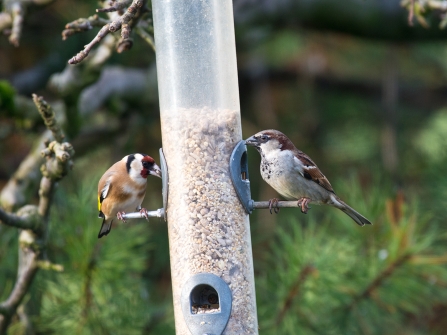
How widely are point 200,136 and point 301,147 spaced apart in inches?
135

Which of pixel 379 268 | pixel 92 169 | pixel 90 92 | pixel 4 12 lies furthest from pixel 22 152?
pixel 379 268

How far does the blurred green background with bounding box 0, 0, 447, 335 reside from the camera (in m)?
4.79

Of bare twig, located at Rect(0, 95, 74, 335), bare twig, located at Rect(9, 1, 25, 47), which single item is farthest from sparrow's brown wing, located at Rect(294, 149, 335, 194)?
bare twig, located at Rect(9, 1, 25, 47)

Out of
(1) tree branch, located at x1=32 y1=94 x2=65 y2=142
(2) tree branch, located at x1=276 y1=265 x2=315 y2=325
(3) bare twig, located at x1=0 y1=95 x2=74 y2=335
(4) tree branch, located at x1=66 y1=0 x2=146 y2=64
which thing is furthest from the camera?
(2) tree branch, located at x1=276 y1=265 x2=315 y2=325

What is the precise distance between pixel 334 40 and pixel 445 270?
11.9 feet

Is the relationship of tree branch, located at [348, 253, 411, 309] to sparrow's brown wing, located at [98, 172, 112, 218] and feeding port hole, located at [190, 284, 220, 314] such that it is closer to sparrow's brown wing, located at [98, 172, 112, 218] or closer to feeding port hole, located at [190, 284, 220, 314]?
feeding port hole, located at [190, 284, 220, 314]

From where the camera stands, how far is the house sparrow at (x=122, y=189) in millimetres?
4234

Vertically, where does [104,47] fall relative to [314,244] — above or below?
above

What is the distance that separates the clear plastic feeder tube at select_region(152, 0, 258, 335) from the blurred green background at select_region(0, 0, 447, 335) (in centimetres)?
108

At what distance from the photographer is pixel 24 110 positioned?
203 inches

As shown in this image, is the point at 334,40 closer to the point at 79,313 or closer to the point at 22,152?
the point at 22,152

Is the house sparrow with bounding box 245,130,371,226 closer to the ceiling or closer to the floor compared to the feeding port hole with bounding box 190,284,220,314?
closer to the ceiling

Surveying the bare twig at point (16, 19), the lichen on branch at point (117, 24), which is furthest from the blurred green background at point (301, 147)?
the lichen on branch at point (117, 24)

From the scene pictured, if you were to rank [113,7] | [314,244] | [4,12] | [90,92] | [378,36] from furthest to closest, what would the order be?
1. [378,36]
2. [90,92]
3. [314,244]
4. [4,12]
5. [113,7]
